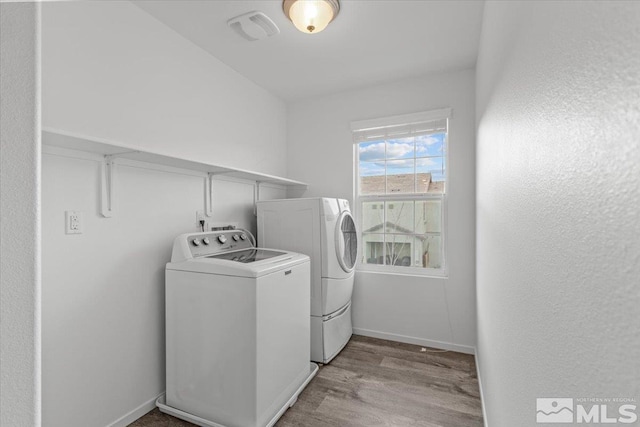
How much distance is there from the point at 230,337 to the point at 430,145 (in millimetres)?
2523

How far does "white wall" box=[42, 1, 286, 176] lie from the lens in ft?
5.11

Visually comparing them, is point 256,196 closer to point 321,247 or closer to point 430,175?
point 321,247

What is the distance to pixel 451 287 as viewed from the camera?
280cm

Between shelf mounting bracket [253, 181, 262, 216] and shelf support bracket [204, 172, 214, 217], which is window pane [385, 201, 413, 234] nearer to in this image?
shelf mounting bracket [253, 181, 262, 216]

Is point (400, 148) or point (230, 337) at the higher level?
point (400, 148)

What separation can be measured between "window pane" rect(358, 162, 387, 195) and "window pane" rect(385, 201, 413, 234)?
212 millimetres

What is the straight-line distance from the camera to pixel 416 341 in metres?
2.90

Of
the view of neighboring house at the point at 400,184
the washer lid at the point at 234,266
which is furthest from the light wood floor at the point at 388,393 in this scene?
the view of neighboring house at the point at 400,184

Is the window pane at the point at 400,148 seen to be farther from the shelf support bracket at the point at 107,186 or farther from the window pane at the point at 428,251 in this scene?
the shelf support bracket at the point at 107,186

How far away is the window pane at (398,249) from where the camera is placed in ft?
10.0

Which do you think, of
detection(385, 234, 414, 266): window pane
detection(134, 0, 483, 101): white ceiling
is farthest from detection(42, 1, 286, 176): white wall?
detection(385, 234, 414, 266): window pane

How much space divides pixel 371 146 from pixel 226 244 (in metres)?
1.87

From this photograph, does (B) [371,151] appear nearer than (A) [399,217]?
No
